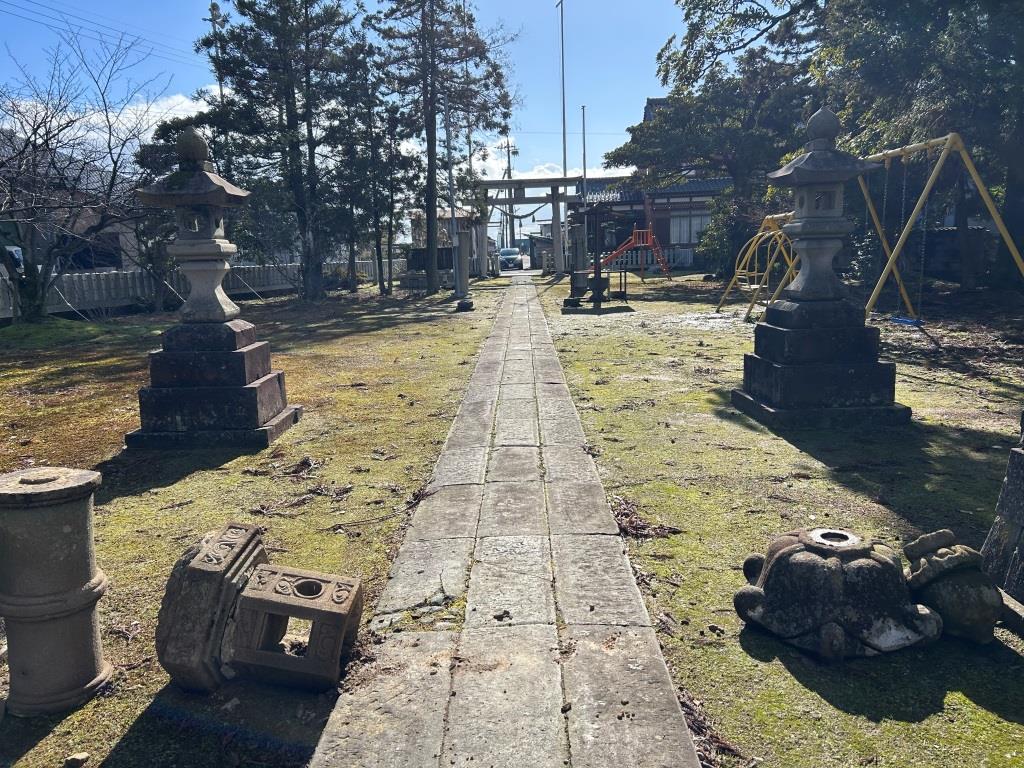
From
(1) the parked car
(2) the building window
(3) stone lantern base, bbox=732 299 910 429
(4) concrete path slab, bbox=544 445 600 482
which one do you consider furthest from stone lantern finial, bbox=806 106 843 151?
(1) the parked car

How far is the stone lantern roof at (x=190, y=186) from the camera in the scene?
5770mm

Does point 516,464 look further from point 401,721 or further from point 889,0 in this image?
point 889,0

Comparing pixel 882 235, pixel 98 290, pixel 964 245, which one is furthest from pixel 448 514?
pixel 98 290

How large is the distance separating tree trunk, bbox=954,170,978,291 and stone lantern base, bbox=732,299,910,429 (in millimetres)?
12809

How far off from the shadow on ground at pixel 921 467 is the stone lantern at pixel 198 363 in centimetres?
401

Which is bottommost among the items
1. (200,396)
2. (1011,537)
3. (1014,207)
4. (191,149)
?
(1011,537)

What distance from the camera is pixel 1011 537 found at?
115 inches

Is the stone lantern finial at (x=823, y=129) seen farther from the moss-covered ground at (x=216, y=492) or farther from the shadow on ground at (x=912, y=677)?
the shadow on ground at (x=912, y=677)

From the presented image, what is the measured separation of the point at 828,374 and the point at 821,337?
0.31 metres

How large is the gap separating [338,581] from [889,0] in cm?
1379

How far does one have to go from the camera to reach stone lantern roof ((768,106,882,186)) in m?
6.17

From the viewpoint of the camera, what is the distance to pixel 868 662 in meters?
2.59

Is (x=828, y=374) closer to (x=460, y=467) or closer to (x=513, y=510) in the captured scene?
(x=460, y=467)

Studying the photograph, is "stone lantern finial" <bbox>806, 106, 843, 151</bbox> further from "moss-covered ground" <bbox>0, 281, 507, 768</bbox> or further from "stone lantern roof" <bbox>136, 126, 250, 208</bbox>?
"stone lantern roof" <bbox>136, 126, 250, 208</bbox>
